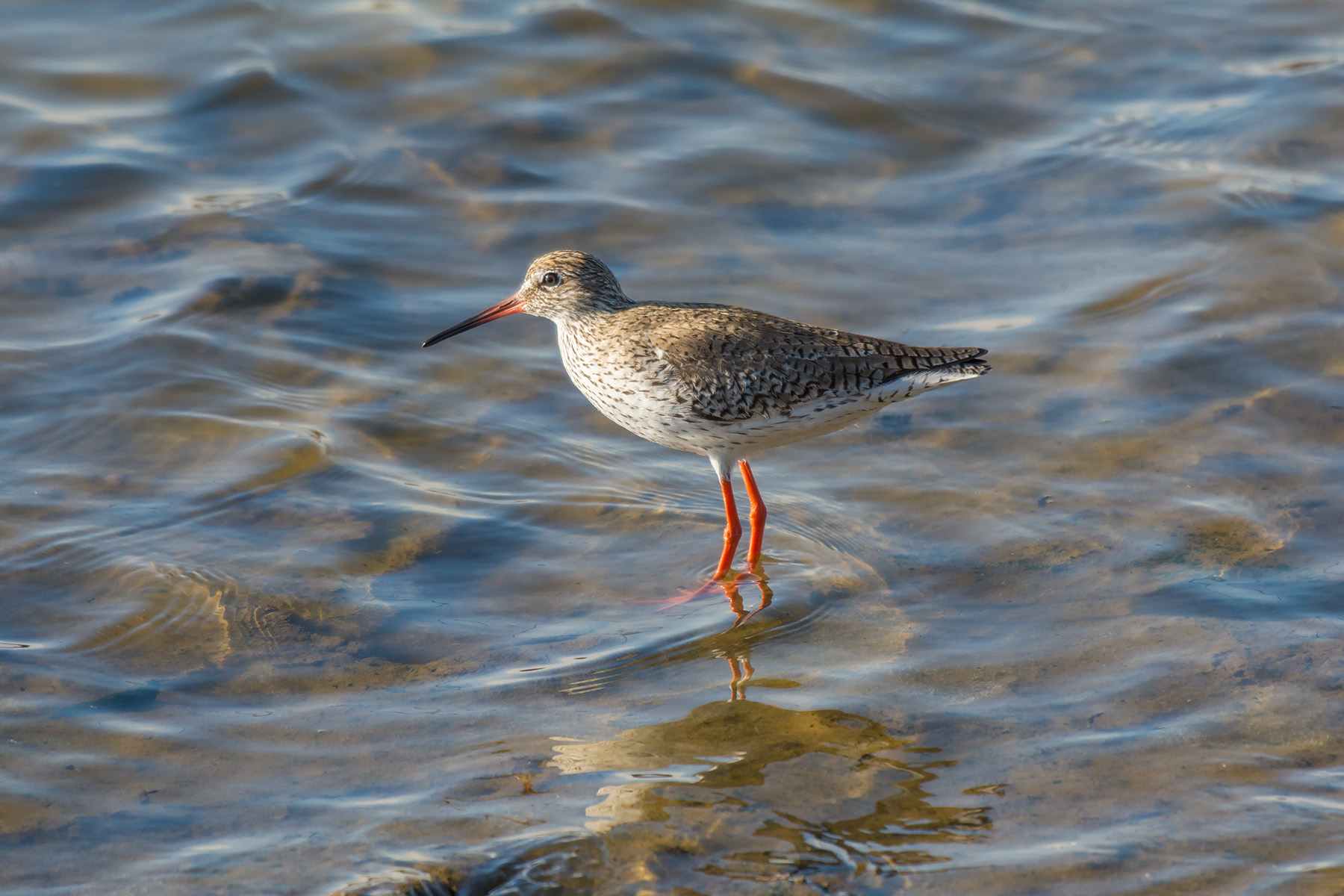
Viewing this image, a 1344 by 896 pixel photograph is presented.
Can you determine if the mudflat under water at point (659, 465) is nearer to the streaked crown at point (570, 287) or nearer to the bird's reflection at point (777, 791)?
the bird's reflection at point (777, 791)

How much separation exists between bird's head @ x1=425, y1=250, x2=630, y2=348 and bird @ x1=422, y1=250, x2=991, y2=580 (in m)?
0.23

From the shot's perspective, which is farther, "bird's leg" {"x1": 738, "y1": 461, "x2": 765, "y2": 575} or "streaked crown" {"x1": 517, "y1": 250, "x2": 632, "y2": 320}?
"streaked crown" {"x1": 517, "y1": 250, "x2": 632, "y2": 320}

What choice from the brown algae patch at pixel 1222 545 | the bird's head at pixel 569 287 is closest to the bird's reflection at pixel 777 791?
the brown algae patch at pixel 1222 545

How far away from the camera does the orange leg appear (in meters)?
7.76

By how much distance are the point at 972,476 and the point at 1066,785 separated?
117 inches

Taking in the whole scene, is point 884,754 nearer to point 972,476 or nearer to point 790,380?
point 790,380

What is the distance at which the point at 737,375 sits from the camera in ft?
24.0

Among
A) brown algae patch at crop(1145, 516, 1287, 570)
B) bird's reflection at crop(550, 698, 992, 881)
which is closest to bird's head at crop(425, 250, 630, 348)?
bird's reflection at crop(550, 698, 992, 881)

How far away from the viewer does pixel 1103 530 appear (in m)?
7.56

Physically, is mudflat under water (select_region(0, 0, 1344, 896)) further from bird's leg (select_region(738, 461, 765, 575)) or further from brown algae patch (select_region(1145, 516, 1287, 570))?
bird's leg (select_region(738, 461, 765, 575))

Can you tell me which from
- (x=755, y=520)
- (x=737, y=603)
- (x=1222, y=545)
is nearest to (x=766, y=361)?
(x=755, y=520)

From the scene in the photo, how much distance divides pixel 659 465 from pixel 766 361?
5.77ft

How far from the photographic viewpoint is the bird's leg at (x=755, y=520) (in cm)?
784

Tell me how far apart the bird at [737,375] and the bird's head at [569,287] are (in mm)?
226
